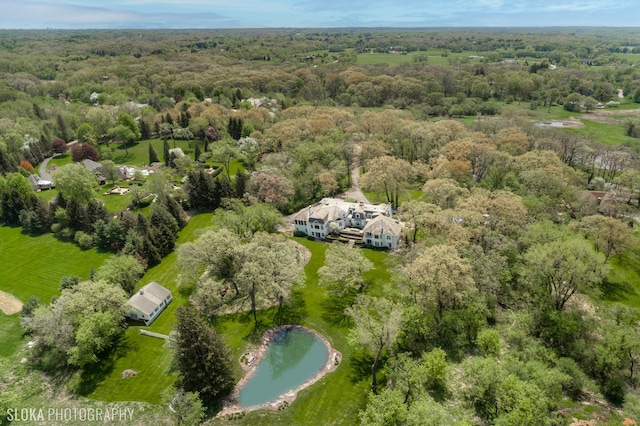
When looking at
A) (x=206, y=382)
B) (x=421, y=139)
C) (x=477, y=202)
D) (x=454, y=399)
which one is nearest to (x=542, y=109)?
(x=421, y=139)

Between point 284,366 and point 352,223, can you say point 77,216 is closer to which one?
point 284,366

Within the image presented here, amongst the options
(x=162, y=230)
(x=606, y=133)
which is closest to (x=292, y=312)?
(x=162, y=230)

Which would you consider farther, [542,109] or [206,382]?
[542,109]

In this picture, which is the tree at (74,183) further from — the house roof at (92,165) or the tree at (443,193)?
the tree at (443,193)

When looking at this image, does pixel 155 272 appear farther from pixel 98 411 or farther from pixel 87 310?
pixel 98 411

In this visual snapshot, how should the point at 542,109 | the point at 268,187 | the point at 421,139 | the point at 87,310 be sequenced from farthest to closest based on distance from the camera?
the point at 542,109 → the point at 421,139 → the point at 268,187 → the point at 87,310

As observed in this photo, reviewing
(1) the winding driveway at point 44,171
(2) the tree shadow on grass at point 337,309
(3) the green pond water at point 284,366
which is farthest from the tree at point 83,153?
(2) the tree shadow on grass at point 337,309

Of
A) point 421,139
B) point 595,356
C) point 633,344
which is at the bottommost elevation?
point 595,356
